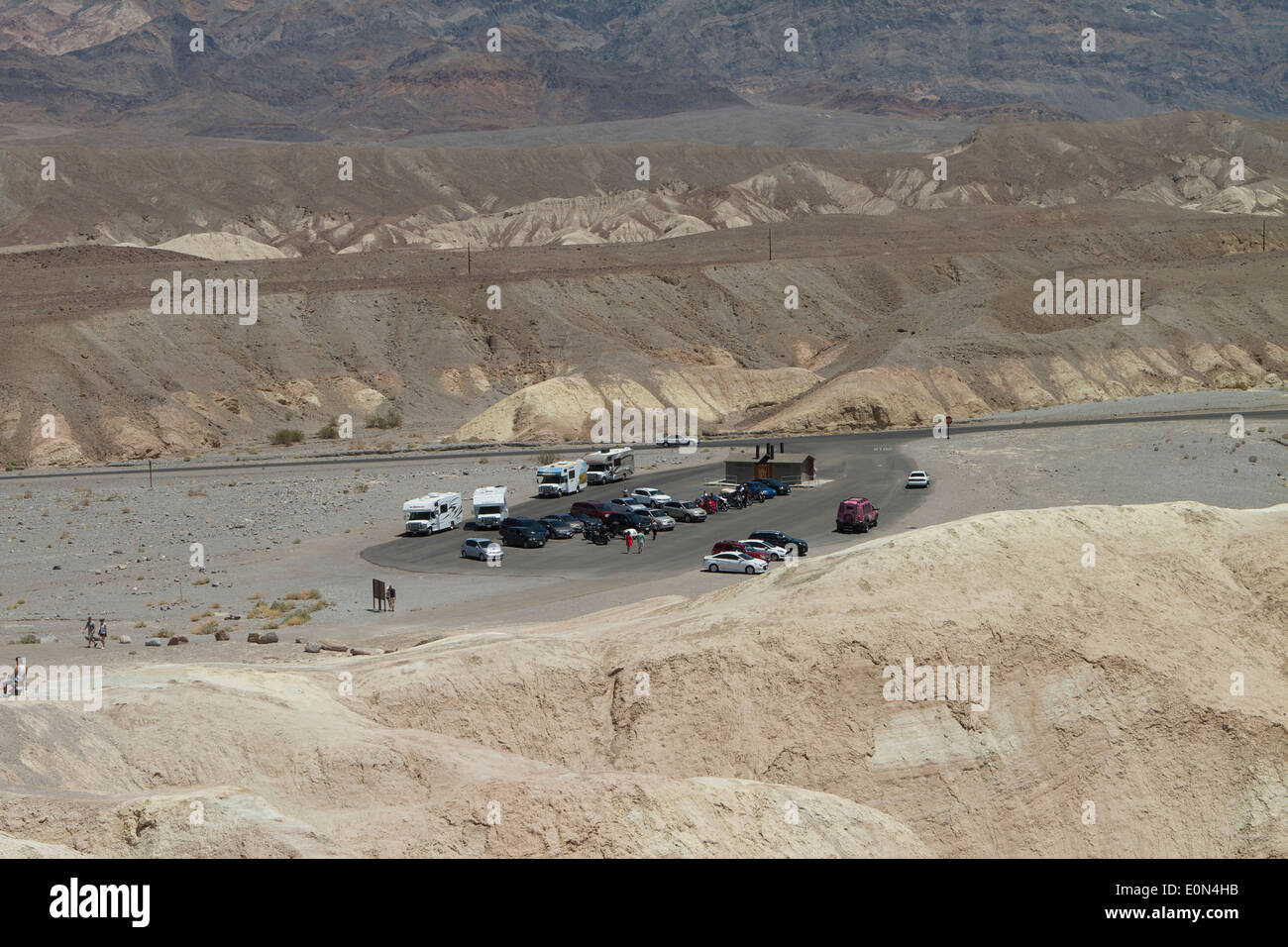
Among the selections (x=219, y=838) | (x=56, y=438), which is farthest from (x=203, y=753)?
(x=56, y=438)

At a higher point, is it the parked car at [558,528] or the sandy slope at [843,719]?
the sandy slope at [843,719]

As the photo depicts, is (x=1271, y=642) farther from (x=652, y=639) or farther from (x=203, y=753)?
(x=203, y=753)

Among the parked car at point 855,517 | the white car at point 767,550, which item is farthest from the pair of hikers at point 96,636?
the parked car at point 855,517

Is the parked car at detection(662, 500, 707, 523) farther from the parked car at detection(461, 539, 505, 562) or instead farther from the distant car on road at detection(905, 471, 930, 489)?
the distant car on road at detection(905, 471, 930, 489)

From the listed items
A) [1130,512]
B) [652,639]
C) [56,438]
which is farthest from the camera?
[56,438]

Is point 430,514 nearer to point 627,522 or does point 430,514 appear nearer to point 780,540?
point 627,522
